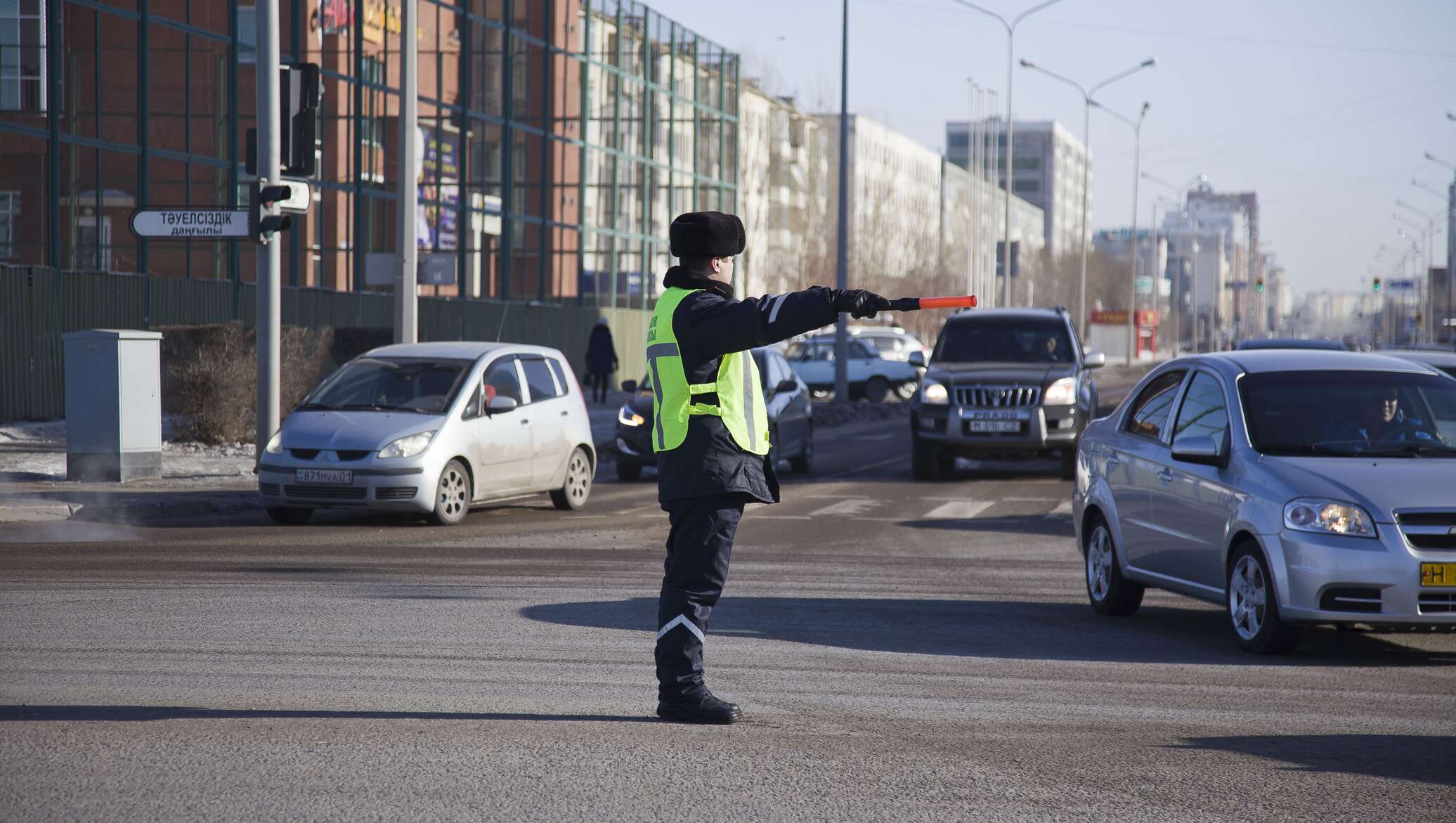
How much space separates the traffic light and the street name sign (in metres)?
0.08

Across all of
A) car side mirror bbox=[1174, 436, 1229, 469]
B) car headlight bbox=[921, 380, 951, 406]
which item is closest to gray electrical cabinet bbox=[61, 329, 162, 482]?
car headlight bbox=[921, 380, 951, 406]

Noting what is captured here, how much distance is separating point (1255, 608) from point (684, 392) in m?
3.76

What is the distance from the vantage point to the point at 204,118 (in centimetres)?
3086

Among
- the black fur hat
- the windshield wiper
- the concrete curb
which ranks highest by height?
the black fur hat

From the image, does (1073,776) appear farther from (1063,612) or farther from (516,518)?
(516,518)

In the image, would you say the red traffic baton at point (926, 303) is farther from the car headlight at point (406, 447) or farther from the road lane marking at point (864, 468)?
the road lane marking at point (864, 468)

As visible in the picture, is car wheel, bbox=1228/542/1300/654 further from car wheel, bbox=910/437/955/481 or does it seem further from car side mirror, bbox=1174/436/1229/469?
car wheel, bbox=910/437/955/481

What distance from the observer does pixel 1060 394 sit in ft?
65.5

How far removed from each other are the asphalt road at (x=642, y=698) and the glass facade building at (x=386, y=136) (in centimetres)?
948

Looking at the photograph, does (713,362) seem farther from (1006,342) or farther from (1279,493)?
(1006,342)

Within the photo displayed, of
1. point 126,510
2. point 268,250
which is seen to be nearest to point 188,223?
point 268,250

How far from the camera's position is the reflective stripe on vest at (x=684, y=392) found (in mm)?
6098

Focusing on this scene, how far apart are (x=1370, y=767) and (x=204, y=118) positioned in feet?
93.1

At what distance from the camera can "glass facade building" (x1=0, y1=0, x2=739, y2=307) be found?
27156 millimetres
